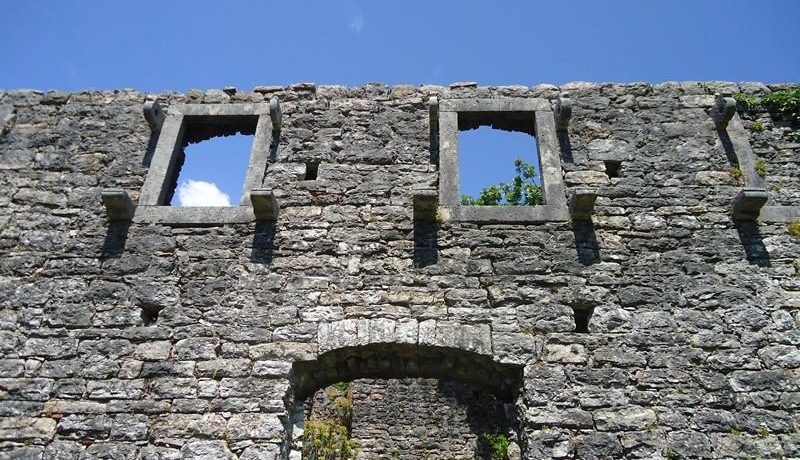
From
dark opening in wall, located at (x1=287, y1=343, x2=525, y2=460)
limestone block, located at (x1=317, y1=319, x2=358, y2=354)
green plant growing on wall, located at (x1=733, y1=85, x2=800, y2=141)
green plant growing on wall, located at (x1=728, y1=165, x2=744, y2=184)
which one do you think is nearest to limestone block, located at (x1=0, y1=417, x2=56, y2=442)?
limestone block, located at (x1=317, y1=319, x2=358, y2=354)

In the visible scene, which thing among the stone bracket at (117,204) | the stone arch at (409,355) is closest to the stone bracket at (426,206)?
the stone arch at (409,355)

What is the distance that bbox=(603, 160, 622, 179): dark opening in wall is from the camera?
236 inches

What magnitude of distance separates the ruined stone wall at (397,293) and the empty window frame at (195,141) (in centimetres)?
16

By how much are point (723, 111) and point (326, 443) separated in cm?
852

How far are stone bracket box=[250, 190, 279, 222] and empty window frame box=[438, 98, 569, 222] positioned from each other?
1.79 m

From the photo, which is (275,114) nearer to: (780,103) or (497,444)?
(780,103)

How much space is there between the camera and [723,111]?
6059 millimetres

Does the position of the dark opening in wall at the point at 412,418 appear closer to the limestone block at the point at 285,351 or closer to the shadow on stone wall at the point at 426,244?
the limestone block at the point at 285,351

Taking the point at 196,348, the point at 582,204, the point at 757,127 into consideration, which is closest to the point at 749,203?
the point at 757,127

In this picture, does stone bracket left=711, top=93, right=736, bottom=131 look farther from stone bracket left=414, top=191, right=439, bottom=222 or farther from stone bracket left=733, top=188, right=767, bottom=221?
stone bracket left=414, top=191, right=439, bottom=222

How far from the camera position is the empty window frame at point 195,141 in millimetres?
5742

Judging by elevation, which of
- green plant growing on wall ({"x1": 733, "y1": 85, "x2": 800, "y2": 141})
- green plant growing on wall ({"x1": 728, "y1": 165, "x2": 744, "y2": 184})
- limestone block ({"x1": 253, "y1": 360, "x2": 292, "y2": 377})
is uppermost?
green plant growing on wall ({"x1": 733, "y1": 85, "x2": 800, "y2": 141})

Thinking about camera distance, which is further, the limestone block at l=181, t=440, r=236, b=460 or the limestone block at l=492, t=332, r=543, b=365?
the limestone block at l=492, t=332, r=543, b=365

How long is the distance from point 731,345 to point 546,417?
6.19 ft
